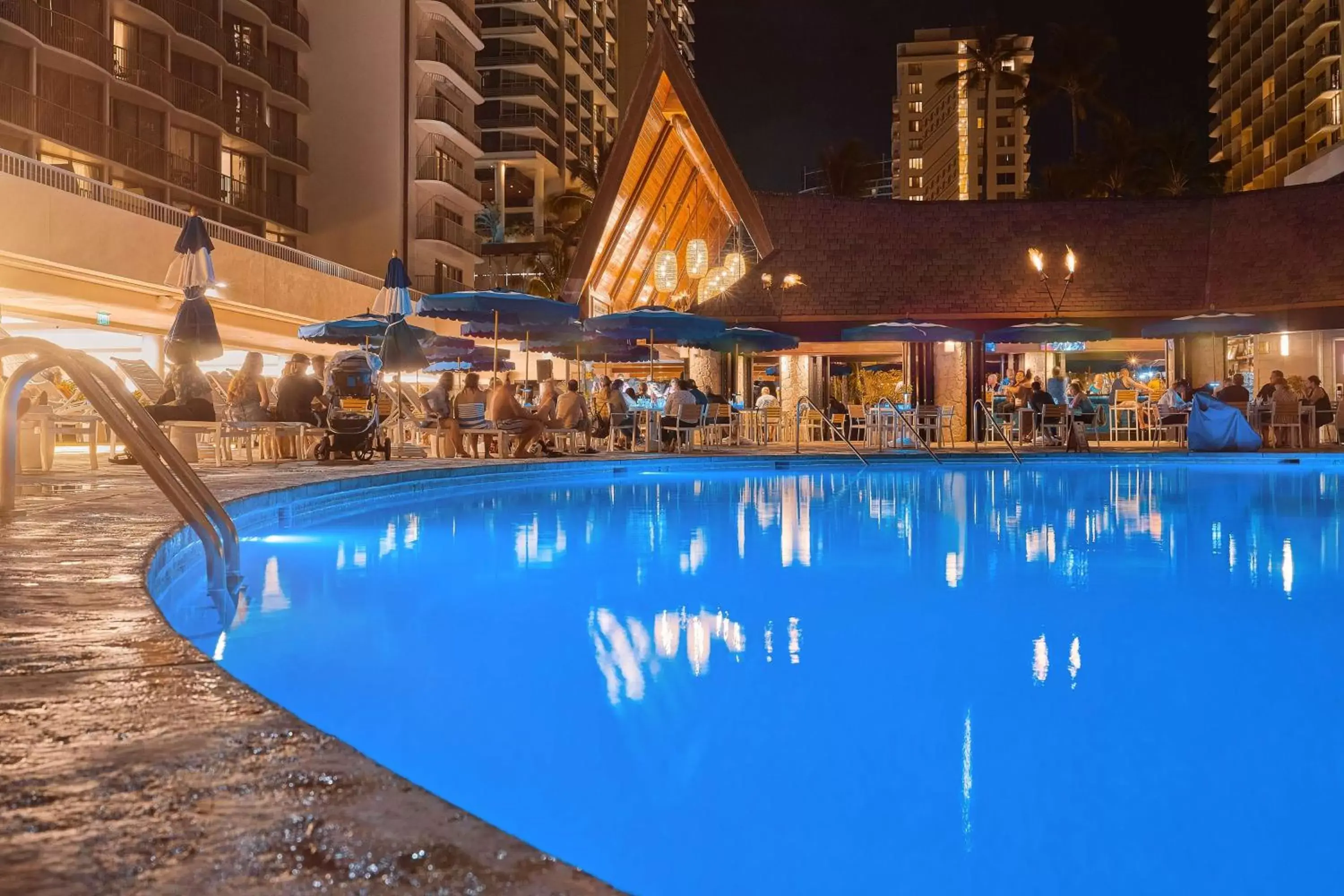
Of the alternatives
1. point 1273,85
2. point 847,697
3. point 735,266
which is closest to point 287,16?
point 735,266

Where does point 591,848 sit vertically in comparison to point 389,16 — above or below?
below

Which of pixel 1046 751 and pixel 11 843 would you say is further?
pixel 1046 751

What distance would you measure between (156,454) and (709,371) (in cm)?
2045

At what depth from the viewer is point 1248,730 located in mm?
3148

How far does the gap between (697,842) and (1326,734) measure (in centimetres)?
189

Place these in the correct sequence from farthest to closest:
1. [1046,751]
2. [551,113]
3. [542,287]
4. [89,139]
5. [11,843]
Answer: [551,113]
[542,287]
[89,139]
[1046,751]
[11,843]

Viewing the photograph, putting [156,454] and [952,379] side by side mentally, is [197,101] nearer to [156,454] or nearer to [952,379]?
[952,379]

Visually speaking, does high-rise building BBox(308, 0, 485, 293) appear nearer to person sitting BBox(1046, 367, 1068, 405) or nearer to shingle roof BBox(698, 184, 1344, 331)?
shingle roof BBox(698, 184, 1344, 331)

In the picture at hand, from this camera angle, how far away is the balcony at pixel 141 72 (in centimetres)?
2931

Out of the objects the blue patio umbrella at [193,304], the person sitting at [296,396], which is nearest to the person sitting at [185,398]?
the blue patio umbrella at [193,304]

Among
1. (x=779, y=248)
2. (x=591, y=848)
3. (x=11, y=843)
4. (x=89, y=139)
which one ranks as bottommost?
(x=591, y=848)

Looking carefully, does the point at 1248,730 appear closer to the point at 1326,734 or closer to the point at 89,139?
the point at 1326,734

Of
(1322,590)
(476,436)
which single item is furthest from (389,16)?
(1322,590)

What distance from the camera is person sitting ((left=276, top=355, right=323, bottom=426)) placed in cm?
1289
